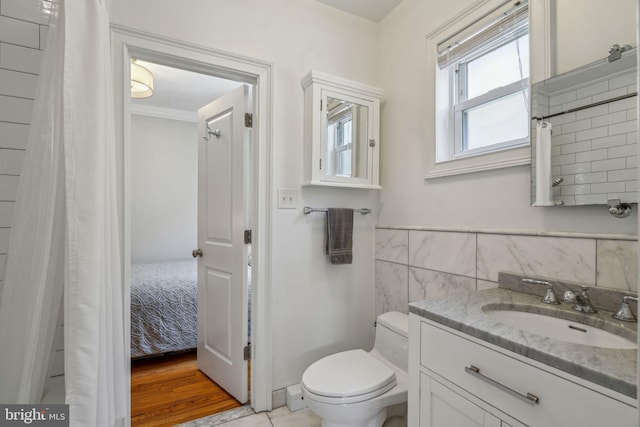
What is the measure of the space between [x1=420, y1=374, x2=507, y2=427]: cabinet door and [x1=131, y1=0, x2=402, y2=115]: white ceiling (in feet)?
7.00

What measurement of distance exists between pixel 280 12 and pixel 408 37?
31.8 inches

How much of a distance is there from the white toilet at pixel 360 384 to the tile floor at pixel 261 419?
378mm

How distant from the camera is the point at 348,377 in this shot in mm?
1391

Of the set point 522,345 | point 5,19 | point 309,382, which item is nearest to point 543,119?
point 522,345

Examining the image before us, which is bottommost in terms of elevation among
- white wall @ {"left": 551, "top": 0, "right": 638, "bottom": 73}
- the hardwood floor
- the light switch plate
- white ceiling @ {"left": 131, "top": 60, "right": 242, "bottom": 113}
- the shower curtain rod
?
the hardwood floor

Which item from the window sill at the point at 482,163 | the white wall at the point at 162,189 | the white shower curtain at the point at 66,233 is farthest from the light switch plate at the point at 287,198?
the white wall at the point at 162,189

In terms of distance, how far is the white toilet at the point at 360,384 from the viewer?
50.2 inches

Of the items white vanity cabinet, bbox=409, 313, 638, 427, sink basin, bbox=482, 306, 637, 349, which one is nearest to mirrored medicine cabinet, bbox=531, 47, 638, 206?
sink basin, bbox=482, 306, 637, 349

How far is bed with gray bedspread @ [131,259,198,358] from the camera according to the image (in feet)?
7.61

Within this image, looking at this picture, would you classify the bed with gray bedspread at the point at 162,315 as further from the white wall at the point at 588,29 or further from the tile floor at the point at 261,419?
the white wall at the point at 588,29

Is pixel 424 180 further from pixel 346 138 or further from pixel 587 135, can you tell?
pixel 587 135

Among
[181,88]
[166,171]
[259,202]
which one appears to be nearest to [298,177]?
[259,202]

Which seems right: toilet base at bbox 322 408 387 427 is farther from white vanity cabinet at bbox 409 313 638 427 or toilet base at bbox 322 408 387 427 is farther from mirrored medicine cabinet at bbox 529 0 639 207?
mirrored medicine cabinet at bbox 529 0 639 207

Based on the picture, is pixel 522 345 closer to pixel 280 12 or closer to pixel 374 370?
pixel 374 370
